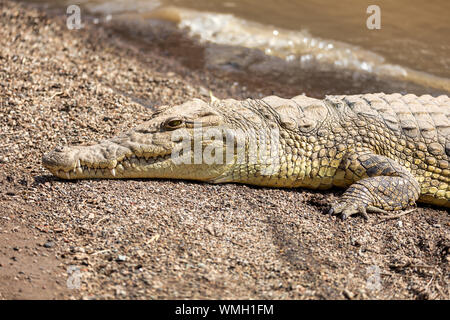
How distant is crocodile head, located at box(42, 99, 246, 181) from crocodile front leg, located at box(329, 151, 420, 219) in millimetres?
1194

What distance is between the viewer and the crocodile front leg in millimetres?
4691

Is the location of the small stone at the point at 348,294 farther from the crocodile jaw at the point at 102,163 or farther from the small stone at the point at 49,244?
the small stone at the point at 49,244

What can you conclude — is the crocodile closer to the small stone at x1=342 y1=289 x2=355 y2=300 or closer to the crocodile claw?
the crocodile claw

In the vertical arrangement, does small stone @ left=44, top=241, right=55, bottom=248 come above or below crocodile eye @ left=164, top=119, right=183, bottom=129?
below

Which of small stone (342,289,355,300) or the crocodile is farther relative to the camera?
the crocodile

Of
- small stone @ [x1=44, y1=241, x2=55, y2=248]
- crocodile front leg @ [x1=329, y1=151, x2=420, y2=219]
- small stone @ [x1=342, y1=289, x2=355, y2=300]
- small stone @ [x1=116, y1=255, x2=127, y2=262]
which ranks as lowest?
small stone @ [x1=342, y1=289, x2=355, y2=300]

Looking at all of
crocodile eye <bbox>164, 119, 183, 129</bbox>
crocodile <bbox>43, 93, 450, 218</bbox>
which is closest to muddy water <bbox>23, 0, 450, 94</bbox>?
crocodile <bbox>43, 93, 450, 218</bbox>

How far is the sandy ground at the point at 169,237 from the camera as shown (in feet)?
11.6

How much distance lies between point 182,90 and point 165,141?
2582 mm

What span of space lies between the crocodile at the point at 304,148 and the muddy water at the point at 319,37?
2737 millimetres

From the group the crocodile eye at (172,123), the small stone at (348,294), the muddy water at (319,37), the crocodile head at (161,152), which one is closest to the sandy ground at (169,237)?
the small stone at (348,294)

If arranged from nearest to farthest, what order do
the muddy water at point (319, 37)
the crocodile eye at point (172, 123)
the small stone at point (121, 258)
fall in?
1. the small stone at point (121, 258)
2. the crocodile eye at point (172, 123)
3. the muddy water at point (319, 37)

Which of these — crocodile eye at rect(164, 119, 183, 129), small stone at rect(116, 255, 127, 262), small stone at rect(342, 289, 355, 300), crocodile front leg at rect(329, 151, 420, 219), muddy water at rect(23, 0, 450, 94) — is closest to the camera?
small stone at rect(342, 289, 355, 300)

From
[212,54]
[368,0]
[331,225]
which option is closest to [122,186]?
[331,225]
